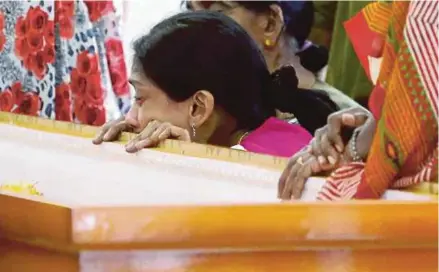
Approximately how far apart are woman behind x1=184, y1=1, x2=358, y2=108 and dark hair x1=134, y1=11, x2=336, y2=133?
0.05 meters

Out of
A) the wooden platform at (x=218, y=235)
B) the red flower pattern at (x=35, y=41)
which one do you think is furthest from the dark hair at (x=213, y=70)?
the wooden platform at (x=218, y=235)

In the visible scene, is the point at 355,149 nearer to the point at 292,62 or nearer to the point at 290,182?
the point at 290,182

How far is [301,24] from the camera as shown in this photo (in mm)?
1261

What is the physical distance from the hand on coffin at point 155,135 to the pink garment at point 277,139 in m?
0.06

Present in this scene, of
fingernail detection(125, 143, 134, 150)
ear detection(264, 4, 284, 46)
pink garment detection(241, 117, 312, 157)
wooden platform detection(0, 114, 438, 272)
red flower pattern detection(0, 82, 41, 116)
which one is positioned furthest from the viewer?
ear detection(264, 4, 284, 46)

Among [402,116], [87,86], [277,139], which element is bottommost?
[87,86]

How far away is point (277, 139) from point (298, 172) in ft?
0.55

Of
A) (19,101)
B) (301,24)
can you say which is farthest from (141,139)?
(301,24)

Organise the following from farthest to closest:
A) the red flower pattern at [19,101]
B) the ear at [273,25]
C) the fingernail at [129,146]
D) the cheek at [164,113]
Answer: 1. the ear at [273,25]
2. the red flower pattern at [19,101]
3. the cheek at [164,113]
4. the fingernail at [129,146]

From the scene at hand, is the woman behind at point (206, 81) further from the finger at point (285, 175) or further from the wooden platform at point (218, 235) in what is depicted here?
the wooden platform at point (218, 235)

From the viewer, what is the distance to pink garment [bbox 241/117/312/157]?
0.67 meters

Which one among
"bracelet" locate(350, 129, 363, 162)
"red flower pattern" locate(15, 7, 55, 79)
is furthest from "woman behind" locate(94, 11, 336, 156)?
"bracelet" locate(350, 129, 363, 162)

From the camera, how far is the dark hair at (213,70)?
3.05ft

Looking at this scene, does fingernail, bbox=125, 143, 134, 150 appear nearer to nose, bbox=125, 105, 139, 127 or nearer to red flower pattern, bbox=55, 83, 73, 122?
nose, bbox=125, 105, 139, 127
